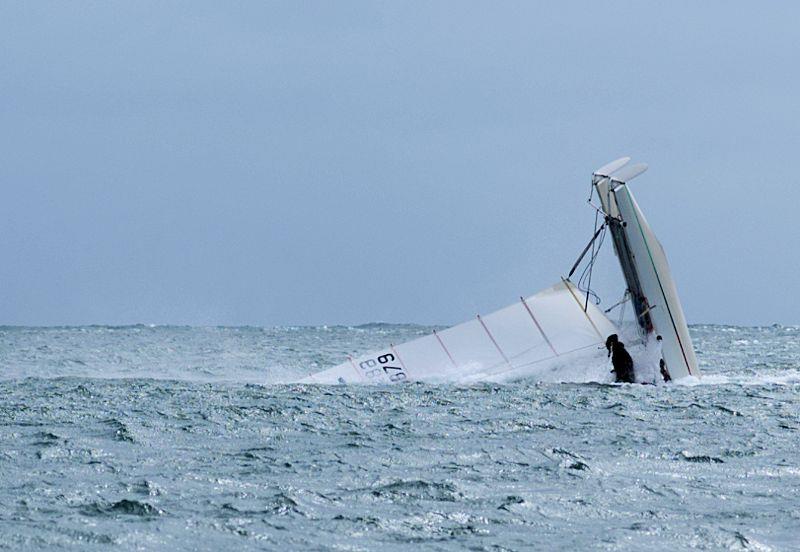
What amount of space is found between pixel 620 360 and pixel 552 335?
3.64 feet

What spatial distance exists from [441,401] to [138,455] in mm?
5601

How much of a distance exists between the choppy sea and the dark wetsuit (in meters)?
1.28

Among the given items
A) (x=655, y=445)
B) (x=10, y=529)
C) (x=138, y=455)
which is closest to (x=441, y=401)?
(x=655, y=445)

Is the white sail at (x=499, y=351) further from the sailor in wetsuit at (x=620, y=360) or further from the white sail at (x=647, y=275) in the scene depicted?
the white sail at (x=647, y=275)

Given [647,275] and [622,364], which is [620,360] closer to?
[622,364]

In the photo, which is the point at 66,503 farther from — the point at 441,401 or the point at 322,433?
the point at 441,401

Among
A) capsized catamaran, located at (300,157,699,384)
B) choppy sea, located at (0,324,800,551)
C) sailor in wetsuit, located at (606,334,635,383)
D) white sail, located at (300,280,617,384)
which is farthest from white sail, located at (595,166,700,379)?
choppy sea, located at (0,324,800,551)

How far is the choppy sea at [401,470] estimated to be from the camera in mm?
7461

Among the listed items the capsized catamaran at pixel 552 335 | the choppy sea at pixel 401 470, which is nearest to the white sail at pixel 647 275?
the capsized catamaran at pixel 552 335

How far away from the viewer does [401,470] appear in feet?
32.0

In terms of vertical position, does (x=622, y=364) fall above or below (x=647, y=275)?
below

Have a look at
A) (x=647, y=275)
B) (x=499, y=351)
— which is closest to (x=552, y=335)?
(x=499, y=351)

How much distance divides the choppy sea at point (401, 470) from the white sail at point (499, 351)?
131 centimetres

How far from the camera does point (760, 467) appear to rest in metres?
10.1
